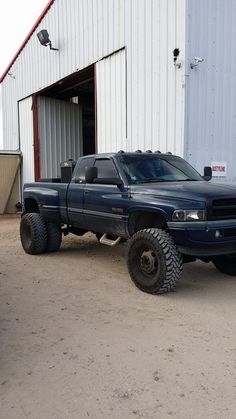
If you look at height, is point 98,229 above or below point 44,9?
below

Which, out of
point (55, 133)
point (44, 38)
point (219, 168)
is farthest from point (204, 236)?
point (55, 133)

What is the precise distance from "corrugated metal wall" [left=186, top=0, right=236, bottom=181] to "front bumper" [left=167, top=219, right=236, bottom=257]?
375 cm

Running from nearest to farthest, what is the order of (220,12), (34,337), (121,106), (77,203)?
(34,337), (77,203), (220,12), (121,106)

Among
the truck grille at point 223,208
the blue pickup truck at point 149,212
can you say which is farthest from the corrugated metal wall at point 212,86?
the truck grille at point 223,208

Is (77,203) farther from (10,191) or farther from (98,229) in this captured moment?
(10,191)

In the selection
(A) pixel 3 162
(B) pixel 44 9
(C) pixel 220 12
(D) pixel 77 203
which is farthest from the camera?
(A) pixel 3 162

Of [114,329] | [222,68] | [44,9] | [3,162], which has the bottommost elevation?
[114,329]

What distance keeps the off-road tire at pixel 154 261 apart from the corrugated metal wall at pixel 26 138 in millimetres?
11645

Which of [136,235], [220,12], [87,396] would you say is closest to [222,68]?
[220,12]

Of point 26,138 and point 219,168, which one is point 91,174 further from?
point 26,138

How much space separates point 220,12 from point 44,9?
23.8 ft

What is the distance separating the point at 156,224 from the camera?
5.98 metres

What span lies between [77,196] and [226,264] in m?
2.70

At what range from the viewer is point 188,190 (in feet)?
17.6
